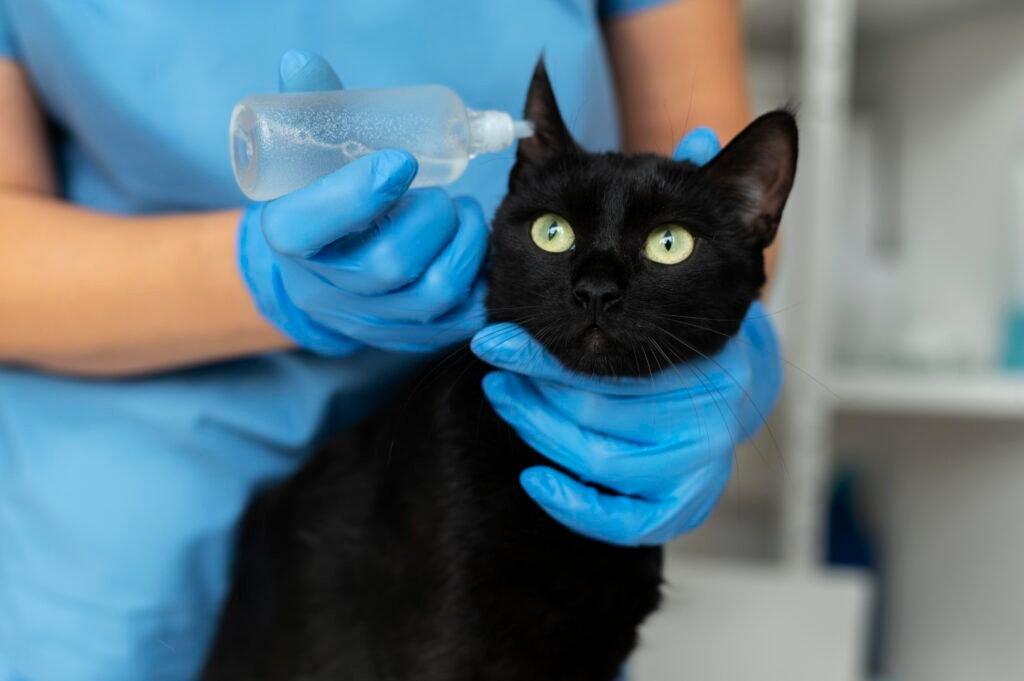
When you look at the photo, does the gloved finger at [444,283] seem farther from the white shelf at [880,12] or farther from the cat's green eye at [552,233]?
the white shelf at [880,12]

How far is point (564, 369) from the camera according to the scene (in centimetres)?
60

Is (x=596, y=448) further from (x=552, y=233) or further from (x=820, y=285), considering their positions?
(x=820, y=285)

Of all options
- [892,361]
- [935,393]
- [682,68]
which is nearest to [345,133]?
[682,68]

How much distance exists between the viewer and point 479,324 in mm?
644

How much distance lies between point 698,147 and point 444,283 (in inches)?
8.8

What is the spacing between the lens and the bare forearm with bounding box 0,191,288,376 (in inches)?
27.0

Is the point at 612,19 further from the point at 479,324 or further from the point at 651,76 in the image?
the point at 479,324

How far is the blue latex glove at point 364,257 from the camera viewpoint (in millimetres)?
530

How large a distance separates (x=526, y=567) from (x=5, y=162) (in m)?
0.57

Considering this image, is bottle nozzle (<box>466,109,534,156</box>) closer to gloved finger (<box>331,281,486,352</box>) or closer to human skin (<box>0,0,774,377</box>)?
gloved finger (<box>331,281,486,352</box>)

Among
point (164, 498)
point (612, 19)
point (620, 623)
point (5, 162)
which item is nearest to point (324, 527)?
point (164, 498)

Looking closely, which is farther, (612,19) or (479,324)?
(612,19)

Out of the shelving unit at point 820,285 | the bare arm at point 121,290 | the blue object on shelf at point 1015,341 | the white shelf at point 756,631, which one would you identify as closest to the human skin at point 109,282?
the bare arm at point 121,290

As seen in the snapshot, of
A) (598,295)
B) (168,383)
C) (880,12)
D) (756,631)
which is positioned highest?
(880,12)
